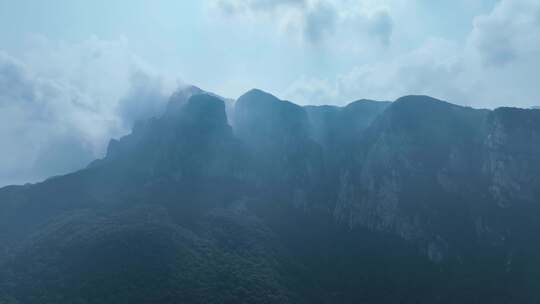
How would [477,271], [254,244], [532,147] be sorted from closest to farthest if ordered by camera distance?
[477,271]
[254,244]
[532,147]

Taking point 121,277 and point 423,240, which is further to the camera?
point 423,240

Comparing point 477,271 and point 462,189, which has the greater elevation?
point 462,189

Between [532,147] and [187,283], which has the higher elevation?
[532,147]

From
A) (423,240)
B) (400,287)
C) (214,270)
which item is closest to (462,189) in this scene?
(423,240)

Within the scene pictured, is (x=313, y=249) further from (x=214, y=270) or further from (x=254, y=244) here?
(x=214, y=270)

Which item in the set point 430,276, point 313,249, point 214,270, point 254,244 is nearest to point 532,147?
point 430,276

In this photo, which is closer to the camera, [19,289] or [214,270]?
[19,289]

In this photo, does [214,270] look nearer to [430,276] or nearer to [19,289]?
[19,289]

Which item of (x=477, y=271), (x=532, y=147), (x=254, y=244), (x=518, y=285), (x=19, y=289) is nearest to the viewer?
(x=19, y=289)

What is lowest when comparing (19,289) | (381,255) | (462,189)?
(19,289)
